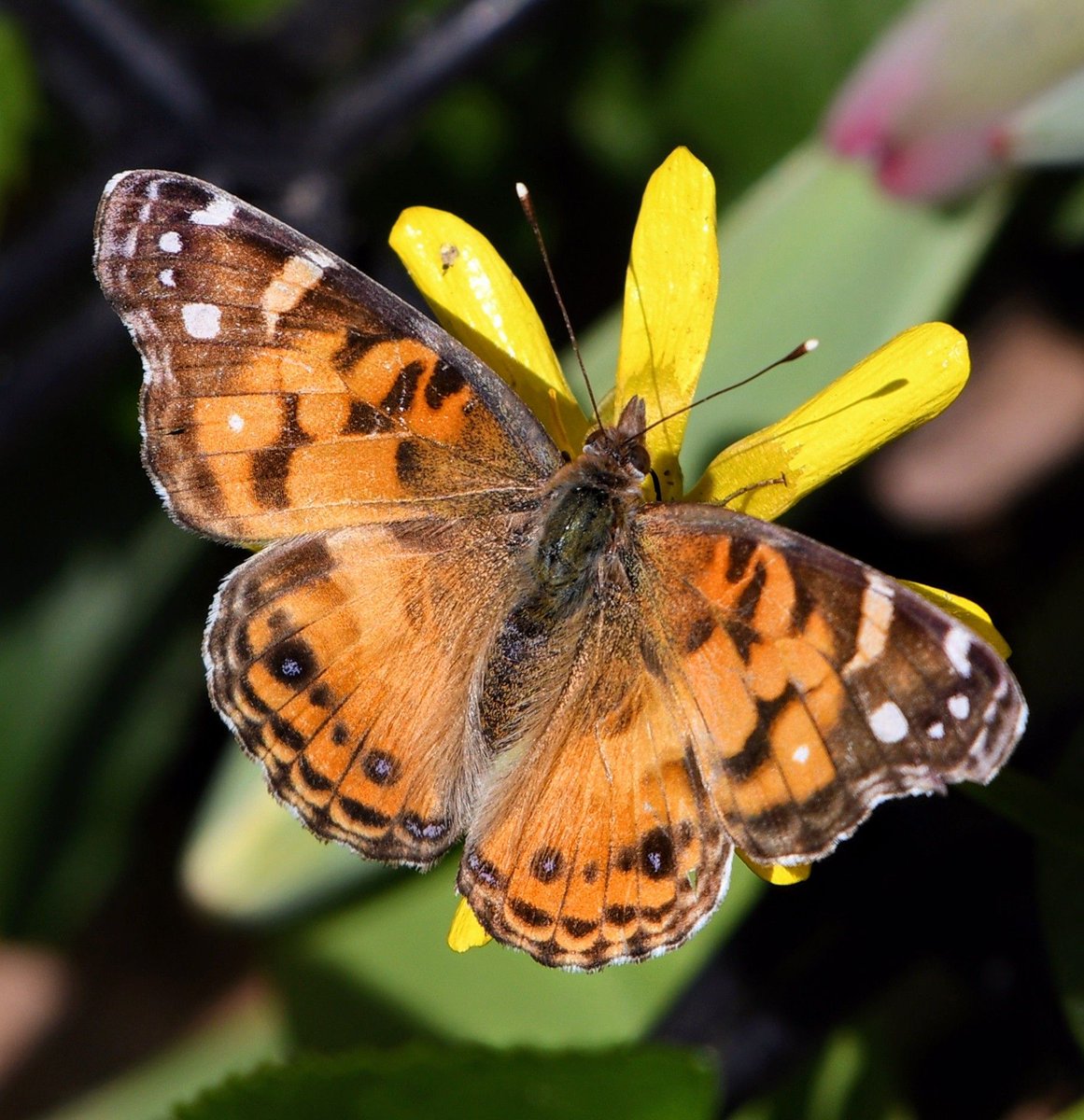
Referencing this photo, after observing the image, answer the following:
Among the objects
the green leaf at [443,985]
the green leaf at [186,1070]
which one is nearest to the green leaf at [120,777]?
the green leaf at [186,1070]

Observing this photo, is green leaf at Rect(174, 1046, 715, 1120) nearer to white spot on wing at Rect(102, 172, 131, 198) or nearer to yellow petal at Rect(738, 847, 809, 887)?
yellow petal at Rect(738, 847, 809, 887)

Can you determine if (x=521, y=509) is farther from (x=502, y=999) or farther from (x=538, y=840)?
(x=502, y=999)

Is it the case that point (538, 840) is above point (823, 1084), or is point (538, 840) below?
above

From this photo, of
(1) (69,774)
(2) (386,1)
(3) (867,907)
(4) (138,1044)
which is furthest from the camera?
(4) (138,1044)

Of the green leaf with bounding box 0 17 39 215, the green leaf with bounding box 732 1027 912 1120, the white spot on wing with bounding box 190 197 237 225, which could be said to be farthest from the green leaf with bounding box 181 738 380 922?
the green leaf with bounding box 0 17 39 215

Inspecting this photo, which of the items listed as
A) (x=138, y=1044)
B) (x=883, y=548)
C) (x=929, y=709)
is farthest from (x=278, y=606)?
(x=138, y=1044)
